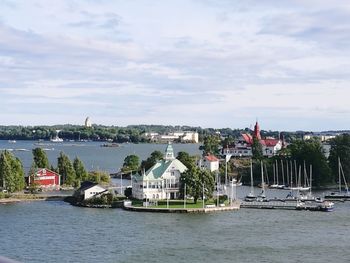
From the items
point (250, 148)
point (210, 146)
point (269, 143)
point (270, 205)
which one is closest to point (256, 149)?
point (250, 148)

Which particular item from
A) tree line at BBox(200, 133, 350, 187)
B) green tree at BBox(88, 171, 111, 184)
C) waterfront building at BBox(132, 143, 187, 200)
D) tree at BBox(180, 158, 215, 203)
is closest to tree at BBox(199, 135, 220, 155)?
tree line at BBox(200, 133, 350, 187)

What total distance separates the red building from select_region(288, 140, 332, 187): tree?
16938 mm

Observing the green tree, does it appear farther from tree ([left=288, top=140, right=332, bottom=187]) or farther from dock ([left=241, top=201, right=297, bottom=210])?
dock ([left=241, top=201, right=297, bottom=210])

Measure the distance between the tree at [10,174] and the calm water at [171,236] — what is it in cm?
647

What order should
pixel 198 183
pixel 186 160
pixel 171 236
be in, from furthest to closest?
pixel 186 160 < pixel 198 183 < pixel 171 236

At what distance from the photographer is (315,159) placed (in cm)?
4588

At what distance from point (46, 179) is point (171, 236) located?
21.4 metres

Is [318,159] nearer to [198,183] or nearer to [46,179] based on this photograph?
[198,183]

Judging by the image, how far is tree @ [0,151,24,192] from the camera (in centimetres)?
3750

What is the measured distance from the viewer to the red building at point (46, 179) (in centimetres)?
4203

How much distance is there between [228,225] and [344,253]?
6769 mm

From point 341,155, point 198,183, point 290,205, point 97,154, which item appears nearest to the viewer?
point 198,183

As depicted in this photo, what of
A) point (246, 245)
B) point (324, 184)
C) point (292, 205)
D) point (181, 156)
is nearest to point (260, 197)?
point (292, 205)

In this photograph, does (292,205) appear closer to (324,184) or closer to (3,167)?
(324,184)
